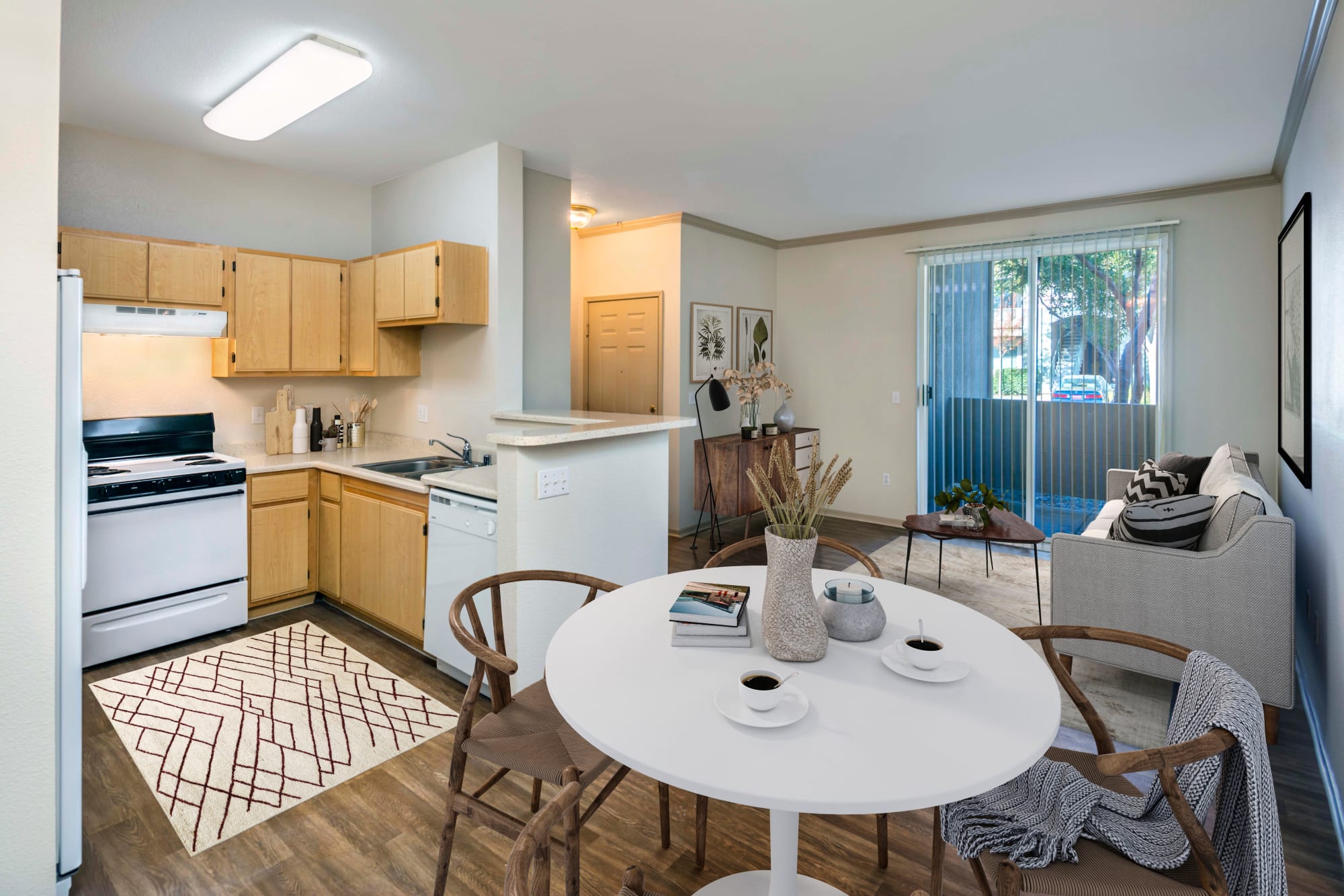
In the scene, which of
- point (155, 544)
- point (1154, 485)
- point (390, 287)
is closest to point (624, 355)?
point (390, 287)

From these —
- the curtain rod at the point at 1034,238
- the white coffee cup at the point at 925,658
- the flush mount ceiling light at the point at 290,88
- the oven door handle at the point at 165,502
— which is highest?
the curtain rod at the point at 1034,238

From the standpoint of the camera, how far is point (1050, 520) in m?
5.16

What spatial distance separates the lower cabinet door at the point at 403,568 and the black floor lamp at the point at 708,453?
244 cm

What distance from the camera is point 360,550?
11.4ft

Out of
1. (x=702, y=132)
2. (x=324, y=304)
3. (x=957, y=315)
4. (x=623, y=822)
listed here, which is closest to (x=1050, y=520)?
(x=957, y=315)

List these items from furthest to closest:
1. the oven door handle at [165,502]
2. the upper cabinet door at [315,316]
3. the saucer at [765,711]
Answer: the upper cabinet door at [315,316] < the oven door handle at [165,502] < the saucer at [765,711]

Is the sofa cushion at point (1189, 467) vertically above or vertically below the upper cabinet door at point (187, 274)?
below

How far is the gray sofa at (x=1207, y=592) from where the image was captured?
2.45 m

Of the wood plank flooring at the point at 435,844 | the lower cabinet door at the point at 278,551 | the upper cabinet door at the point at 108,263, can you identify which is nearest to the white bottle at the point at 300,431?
the lower cabinet door at the point at 278,551

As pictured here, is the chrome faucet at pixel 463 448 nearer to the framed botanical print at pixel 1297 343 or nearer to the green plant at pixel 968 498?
the green plant at pixel 968 498

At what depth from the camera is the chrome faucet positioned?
3.81 m

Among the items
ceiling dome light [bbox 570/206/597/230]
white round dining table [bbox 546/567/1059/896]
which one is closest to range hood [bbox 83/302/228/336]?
ceiling dome light [bbox 570/206/597/230]

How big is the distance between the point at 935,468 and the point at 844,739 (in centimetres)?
504

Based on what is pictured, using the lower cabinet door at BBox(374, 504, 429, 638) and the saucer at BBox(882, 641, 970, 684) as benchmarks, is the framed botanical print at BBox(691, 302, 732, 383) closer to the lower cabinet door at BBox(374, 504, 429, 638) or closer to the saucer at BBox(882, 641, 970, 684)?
the lower cabinet door at BBox(374, 504, 429, 638)
